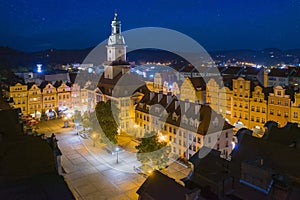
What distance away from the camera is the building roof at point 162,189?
20.4m

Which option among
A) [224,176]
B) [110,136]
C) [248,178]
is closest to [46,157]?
[224,176]

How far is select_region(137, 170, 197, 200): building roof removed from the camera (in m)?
20.4

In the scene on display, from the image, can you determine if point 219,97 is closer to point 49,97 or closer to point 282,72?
point 282,72

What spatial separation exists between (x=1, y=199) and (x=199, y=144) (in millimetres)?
29915

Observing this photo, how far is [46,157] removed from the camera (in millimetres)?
22922

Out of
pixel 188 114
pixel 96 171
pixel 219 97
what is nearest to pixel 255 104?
pixel 219 97

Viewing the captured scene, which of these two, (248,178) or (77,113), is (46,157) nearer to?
(248,178)

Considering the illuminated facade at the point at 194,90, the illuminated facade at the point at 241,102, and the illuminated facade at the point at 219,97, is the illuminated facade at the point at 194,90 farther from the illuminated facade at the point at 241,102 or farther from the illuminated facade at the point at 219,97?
the illuminated facade at the point at 241,102

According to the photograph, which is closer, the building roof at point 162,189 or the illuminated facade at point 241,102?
the building roof at point 162,189

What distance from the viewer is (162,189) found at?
2161 centimetres

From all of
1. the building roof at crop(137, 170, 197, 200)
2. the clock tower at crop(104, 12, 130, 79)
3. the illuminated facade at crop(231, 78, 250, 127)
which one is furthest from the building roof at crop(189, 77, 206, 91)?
the building roof at crop(137, 170, 197, 200)

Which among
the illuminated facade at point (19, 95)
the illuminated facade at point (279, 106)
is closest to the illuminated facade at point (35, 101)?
the illuminated facade at point (19, 95)

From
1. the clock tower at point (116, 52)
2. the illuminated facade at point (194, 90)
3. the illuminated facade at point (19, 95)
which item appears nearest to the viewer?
the illuminated facade at point (194, 90)

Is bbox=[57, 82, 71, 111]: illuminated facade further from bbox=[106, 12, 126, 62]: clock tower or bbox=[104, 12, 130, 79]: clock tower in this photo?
bbox=[106, 12, 126, 62]: clock tower
